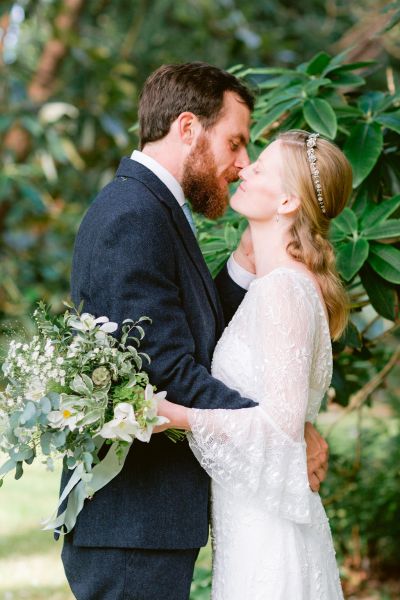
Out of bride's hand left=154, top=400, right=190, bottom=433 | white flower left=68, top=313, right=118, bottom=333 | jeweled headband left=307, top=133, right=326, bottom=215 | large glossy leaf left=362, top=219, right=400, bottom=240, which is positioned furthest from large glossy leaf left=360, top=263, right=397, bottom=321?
white flower left=68, top=313, right=118, bottom=333

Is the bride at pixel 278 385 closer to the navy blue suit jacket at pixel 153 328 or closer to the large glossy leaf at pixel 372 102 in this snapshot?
the navy blue suit jacket at pixel 153 328

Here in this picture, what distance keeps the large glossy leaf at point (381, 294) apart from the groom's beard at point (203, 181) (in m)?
0.54

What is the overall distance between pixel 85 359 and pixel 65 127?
4485 mm

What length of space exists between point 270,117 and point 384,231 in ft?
1.65

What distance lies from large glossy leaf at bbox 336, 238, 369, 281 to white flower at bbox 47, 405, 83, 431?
1009 mm

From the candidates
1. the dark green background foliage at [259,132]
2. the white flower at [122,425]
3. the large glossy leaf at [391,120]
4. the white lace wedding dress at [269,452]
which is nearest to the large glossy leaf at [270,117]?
the dark green background foliage at [259,132]

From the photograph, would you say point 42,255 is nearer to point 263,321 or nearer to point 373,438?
point 373,438

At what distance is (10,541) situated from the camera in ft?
17.5

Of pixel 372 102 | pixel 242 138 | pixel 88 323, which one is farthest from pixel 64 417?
pixel 372 102

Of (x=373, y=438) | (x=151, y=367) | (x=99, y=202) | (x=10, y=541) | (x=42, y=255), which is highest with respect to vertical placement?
(x=99, y=202)

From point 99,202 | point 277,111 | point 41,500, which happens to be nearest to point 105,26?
point 41,500

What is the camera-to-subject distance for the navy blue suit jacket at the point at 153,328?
1862 millimetres

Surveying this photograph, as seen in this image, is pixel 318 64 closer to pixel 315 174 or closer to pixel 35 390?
pixel 315 174

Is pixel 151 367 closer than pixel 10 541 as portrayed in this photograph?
Yes
